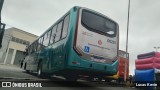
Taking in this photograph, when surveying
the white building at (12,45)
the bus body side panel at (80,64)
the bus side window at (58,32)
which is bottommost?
the bus body side panel at (80,64)

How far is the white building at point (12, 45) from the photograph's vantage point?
45909 mm

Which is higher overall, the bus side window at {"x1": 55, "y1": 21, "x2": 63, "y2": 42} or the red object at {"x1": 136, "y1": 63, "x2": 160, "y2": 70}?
the bus side window at {"x1": 55, "y1": 21, "x2": 63, "y2": 42}

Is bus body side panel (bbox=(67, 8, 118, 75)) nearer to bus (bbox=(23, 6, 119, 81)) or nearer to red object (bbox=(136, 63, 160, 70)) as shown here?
bus (bbox=(23, 6, 119, 81))

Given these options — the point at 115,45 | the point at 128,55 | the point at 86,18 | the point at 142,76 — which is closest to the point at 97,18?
the point at 86,18

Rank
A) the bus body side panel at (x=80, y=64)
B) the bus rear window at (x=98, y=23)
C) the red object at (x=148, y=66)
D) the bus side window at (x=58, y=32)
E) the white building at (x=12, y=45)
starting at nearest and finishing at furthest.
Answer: the bus body side panel at (x=80, y=64) → the bus rear window at (x=98, y=23) → the bus side window at (x=58, y=32) → the red object at (x=148, y=66) → the white building at (x=12, y=45)

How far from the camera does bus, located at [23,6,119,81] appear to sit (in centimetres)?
802

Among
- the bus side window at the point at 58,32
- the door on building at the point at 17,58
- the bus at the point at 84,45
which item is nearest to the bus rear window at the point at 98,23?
the bus at the point at 84,45

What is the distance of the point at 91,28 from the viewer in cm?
863

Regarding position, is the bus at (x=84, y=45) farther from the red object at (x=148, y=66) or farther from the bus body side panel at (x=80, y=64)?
the red object at (x=148, y=66)

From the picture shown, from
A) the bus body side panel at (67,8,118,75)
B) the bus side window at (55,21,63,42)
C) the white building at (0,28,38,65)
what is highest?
the white building at (0,28,38,65)

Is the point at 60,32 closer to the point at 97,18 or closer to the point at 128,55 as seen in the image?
the point at 97,18

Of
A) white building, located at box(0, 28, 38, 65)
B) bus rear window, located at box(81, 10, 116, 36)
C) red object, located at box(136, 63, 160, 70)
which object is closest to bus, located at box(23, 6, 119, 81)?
bus rear window, located at box(81, 10, 116, 36)

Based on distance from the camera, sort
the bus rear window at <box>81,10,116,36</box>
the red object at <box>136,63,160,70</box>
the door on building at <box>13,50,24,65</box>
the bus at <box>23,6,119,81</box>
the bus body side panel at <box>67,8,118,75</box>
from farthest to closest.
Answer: the door on building at <box>13,50,24,65</box>
the red object at <box>136,63,160,70</box>
the bus rear window at <box>81,10,116,36</box>
the bus at <box>23,6,119,81</box>
the bus body side panel at <box>67,8,118,75</box>

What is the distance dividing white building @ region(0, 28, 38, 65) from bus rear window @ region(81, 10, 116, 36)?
39730mm
